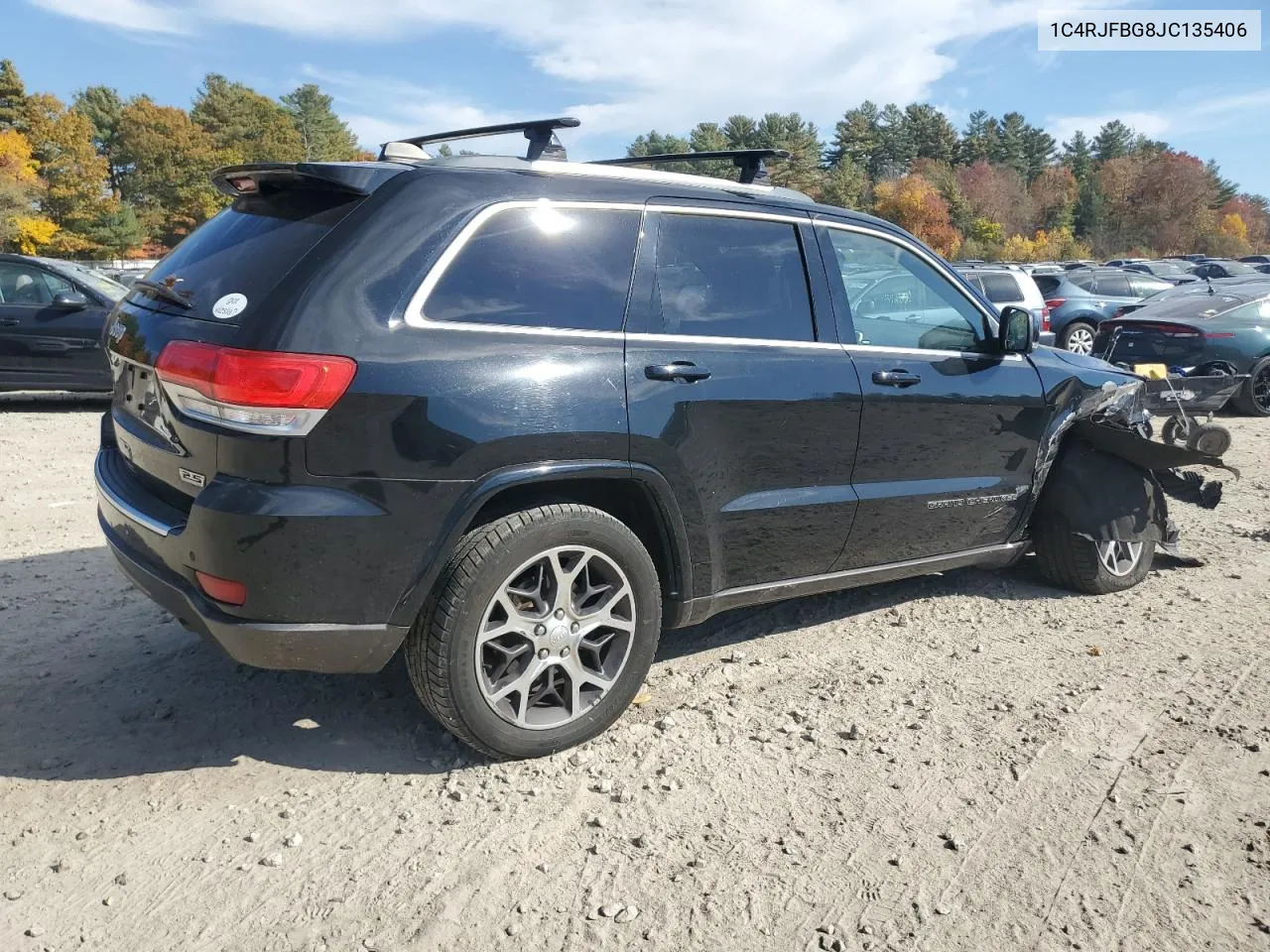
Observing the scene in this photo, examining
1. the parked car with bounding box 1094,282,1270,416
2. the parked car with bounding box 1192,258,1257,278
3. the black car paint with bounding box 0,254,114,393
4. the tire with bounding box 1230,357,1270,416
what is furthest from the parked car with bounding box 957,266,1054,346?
the parked car with bounding box 1192,258,1257,278

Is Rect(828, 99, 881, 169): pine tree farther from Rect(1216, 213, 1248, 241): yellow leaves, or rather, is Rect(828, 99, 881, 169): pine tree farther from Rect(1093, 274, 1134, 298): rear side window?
Rect(1093, 274, 1134, 298): rear side window

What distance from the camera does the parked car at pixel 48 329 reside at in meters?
10.2

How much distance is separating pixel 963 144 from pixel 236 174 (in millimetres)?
118761

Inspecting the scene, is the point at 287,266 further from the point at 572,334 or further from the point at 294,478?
the point at 572,334

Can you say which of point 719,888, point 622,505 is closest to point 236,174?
point 622,505

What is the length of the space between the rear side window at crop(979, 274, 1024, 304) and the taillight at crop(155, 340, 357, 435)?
1440 centimetres

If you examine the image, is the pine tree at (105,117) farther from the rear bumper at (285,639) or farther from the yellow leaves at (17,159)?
the rear bumper at (285,639)

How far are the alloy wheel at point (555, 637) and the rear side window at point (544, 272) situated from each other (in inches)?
29.8

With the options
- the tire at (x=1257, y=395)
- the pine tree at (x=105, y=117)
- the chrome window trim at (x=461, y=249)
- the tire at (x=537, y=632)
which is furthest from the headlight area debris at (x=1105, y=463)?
the pine tree at (x=105, y=117)

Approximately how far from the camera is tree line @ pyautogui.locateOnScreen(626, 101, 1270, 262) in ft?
241

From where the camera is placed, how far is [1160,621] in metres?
4.74

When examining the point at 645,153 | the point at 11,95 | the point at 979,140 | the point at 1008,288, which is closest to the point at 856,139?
the point at 979,140

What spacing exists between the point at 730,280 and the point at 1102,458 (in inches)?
98.6

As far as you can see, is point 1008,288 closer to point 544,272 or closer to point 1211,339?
point 1211,339
